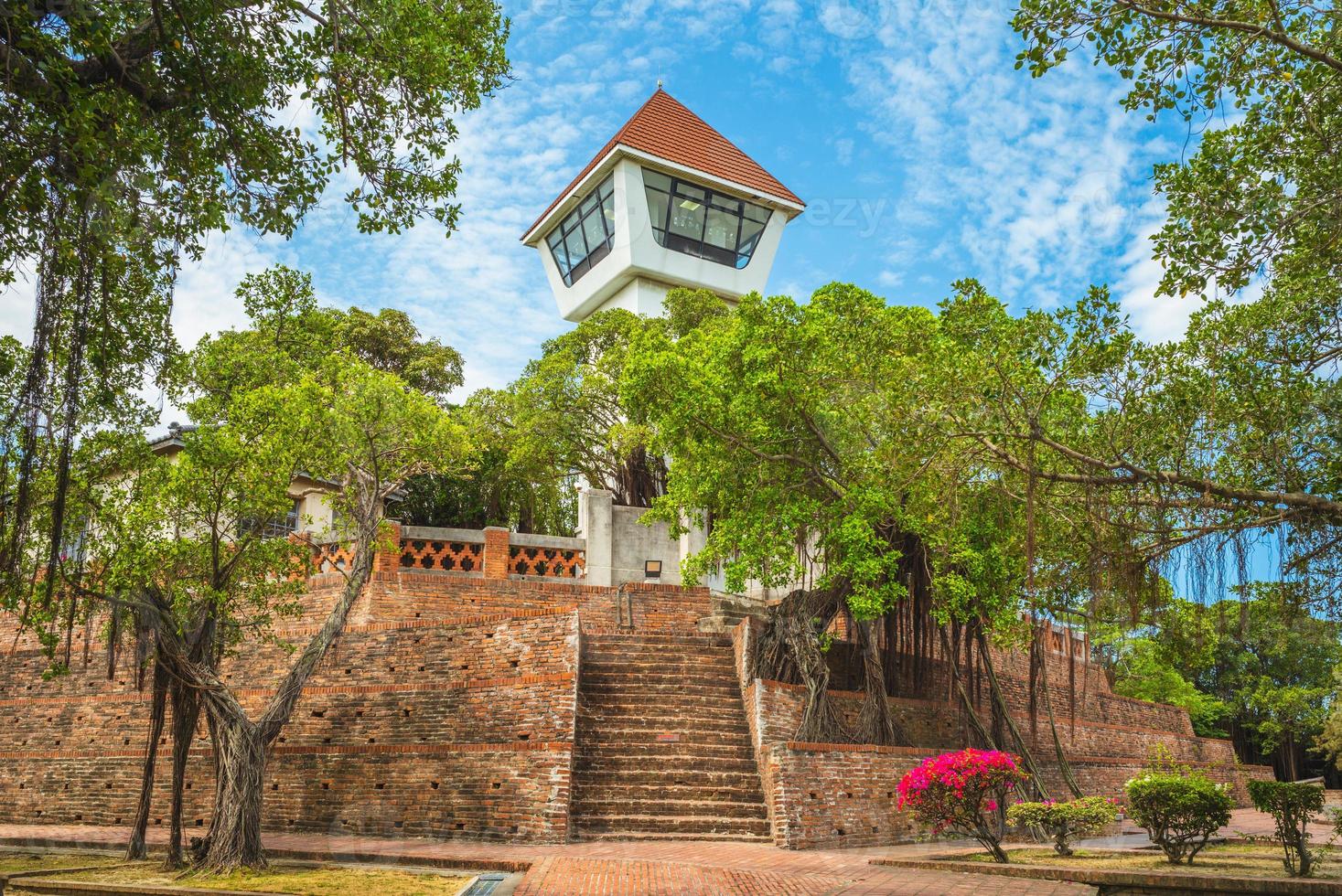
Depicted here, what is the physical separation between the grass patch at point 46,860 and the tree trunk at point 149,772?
0.66 ft

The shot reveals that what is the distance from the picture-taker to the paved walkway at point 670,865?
7996 mm

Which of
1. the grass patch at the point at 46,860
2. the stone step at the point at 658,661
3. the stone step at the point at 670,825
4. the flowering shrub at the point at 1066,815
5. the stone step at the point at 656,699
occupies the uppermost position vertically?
the stone step at the point at 658,661

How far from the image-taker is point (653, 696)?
44.5 ft

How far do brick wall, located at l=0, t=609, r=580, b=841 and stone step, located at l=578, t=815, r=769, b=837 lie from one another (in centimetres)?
53

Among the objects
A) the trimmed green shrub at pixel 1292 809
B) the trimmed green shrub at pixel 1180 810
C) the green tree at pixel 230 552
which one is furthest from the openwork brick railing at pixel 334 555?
the trimmed green shrub at pixel 1292 809

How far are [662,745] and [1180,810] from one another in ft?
18.8

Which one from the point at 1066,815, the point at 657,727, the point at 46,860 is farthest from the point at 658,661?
the point at 46,860

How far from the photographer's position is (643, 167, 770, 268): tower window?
28.0 meters

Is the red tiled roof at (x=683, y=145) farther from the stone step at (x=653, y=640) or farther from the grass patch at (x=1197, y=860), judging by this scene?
the grass patch at (x=1197, y=860)

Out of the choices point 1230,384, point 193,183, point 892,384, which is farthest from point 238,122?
point 1230,384

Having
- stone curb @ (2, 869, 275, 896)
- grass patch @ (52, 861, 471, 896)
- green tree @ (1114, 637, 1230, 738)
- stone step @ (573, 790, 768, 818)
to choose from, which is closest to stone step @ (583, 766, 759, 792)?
stone step @ (573, 790, 768, 818)

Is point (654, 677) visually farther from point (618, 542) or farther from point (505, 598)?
point (618, 542)

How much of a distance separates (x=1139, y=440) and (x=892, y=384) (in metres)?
2.51

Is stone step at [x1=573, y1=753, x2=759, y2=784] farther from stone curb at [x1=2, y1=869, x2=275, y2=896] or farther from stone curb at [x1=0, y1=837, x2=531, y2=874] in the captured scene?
stone curb at [x1=2, y1=869, x2=275, y2=896]
